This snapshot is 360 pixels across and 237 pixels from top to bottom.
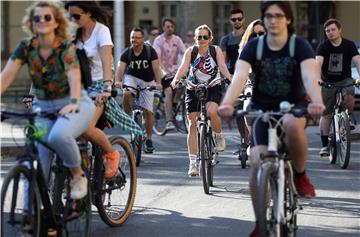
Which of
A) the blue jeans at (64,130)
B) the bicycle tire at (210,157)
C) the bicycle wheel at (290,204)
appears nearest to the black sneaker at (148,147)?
the bicycle tire at (210,157)

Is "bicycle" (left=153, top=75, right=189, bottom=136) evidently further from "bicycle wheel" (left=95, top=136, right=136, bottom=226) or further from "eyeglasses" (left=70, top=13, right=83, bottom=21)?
"eyeglasses" (left=70, top=13, right=83, bottom=21)

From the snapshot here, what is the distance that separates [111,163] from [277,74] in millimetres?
1814

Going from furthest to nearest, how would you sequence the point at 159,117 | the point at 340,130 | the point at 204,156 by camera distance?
the point at 159,117 < the point at 340,130 < the point at 204,156

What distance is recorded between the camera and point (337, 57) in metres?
11.5

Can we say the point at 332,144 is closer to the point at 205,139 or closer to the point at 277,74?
the point at 205,139

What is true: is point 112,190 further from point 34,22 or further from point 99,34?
point 34,22

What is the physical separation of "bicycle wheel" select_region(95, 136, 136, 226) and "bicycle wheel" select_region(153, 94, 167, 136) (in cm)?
836

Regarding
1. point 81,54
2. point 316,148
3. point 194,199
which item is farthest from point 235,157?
point 81,54

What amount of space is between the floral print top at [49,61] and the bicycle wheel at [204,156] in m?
3.33

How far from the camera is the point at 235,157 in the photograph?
12.8 metres

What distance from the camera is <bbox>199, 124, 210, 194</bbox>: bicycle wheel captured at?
9508 millimetres

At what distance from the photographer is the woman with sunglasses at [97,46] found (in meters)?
7.46

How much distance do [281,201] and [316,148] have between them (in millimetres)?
7940

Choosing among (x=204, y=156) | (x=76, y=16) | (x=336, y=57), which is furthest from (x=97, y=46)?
(x=336, y=57)
